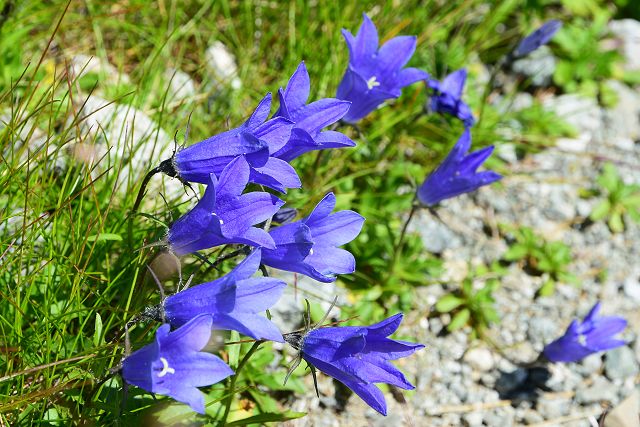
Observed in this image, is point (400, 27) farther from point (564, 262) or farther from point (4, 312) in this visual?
point (4, 312)

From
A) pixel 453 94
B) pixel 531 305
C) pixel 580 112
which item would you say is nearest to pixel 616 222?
pixel 531 305

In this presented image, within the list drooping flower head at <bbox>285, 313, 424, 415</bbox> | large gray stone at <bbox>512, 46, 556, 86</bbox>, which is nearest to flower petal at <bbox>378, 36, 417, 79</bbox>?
drooping flower head at <bbox>285, 313, 424, 415</bbox>

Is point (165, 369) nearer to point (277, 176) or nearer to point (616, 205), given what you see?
point (277, 176)

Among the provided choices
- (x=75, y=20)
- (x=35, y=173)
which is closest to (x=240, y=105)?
(x=75, y=20)

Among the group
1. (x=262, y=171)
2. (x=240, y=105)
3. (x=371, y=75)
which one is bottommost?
(x=240, y=105)

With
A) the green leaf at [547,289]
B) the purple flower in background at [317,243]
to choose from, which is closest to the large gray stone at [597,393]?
the green leaf at [547,289]

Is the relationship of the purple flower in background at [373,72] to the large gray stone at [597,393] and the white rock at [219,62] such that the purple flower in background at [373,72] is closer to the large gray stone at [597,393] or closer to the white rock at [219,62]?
the white rock at [219,62]

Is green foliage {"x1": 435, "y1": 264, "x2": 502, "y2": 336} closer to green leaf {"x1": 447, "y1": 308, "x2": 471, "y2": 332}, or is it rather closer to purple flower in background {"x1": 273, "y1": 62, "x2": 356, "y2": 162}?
green leaf {"x1": 447, "y1": 308, "x2": 471, "y2": 332}
